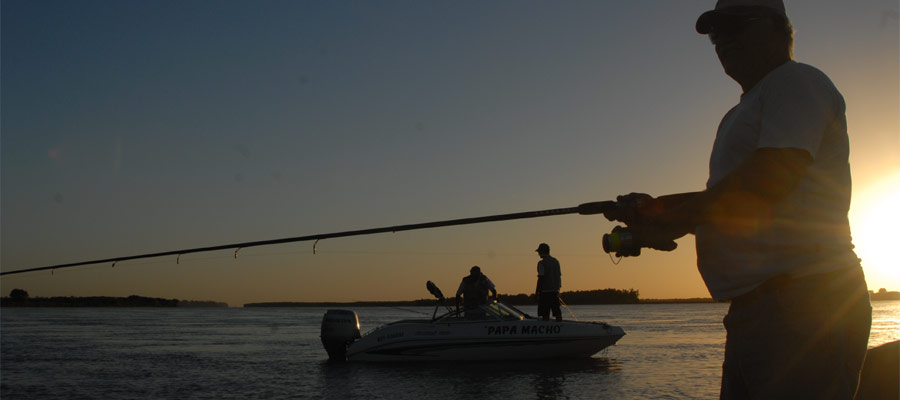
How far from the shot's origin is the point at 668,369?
17438 mm

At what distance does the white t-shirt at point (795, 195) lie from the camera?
241 centimetres

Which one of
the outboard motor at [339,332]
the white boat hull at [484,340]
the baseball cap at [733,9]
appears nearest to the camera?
the baseball cap at [733,9]

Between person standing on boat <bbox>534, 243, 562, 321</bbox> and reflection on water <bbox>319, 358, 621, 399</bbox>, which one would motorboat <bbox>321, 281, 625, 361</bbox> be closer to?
reflection on water <bbox>319, 358, 621, 399</bbox>

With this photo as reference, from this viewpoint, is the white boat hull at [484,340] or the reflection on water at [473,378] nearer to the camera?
the reflection on water at [473,378]

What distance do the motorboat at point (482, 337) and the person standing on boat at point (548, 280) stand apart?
40.2 inches

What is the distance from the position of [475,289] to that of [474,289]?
0.08 feet

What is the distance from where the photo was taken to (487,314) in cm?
1775

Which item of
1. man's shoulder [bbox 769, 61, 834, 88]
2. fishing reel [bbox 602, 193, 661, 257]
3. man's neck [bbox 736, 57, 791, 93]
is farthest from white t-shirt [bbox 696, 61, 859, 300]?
fishing reel [bbox 602, 193, 661, 257]

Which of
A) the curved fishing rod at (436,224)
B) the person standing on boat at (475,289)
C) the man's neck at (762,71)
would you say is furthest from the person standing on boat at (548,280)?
the man's neck at (762,71)

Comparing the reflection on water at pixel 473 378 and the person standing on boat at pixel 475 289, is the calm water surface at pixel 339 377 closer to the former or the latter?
the reflection on water at pixel 473 378

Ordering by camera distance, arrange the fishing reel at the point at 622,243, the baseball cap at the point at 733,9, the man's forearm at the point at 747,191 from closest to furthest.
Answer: the man's forearm at the point at 747,191 < the baseball cap at the point at 733,9 < the fishing reel at the point at 622,243

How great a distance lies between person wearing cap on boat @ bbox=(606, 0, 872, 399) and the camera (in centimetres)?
239

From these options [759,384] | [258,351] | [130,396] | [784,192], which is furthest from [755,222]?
[258,351]

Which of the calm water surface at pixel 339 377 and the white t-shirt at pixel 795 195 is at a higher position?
the white t-shirt at pixel 795 195
